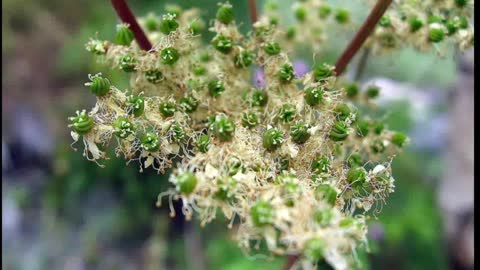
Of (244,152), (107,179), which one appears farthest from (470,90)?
(107,179)

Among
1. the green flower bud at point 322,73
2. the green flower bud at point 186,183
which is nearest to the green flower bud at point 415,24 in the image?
the green flower bud at point 322,73

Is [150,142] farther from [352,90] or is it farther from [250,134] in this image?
[352,90]

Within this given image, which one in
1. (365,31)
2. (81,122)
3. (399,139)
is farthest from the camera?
(399,139)

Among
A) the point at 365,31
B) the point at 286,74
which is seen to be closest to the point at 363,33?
the point at 365,31

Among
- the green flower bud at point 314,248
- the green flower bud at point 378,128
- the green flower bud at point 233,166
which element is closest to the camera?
the green flower bud at point 314,248

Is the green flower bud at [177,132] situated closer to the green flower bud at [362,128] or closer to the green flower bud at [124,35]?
the green flower bud at [124,35]

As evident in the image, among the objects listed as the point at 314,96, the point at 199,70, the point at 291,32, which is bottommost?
the point at 314,96
